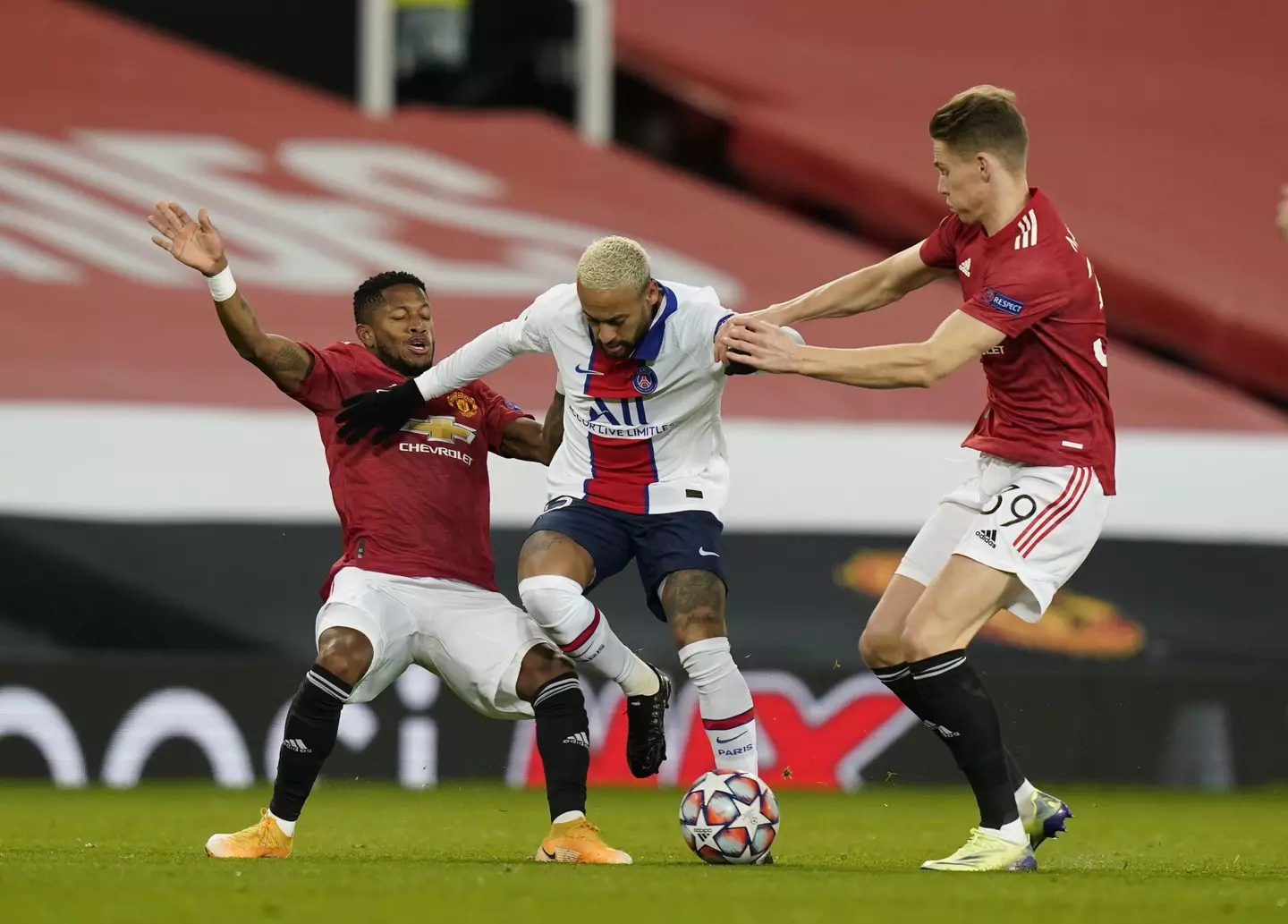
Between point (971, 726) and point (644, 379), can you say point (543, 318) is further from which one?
point (971, 726)

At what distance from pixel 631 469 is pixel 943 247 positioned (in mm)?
1147

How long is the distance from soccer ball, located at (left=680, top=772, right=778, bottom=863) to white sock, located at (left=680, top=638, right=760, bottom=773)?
0.14 metres

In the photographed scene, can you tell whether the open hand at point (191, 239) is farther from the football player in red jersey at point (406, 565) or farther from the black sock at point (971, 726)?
the black sock at point (971, 726)

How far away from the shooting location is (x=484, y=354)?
232 inches

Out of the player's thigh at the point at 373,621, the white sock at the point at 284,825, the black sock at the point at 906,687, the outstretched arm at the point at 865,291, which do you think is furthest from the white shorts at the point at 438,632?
the outstretched arm at the point at 865,291

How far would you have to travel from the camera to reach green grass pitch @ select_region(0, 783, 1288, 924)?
4230 mm

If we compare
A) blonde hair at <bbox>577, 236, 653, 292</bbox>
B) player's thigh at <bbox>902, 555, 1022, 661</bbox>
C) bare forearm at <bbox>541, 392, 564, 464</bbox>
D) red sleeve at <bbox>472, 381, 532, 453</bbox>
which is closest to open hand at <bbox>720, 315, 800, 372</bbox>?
blonde hair at <bbox>577, 236, 653, 292</bbox>

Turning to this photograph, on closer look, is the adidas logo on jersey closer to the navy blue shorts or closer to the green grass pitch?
the navy blue shorts

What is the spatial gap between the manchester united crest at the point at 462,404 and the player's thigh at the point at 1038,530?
1656 millimetres

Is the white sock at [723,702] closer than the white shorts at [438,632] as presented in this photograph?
Yes

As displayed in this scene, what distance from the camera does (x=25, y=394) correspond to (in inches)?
429

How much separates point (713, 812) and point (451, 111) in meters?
10.1

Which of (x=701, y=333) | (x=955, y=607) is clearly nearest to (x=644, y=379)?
(x=701, y=333)

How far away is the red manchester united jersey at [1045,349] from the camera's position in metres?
5.35
